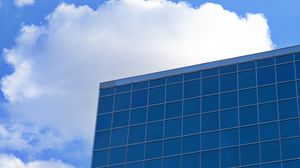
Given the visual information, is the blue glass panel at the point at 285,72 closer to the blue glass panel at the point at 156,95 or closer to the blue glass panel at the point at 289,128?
the blue glass panel at the point at 289,128

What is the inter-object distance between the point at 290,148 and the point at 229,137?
5.38m

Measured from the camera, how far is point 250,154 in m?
68.6

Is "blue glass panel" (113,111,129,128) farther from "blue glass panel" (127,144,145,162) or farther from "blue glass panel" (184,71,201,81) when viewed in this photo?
"blue glass panel" (184,71,201,81)

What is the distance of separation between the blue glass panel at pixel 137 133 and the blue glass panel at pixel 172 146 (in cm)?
243

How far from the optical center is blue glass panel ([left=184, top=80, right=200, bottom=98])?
7450 cm

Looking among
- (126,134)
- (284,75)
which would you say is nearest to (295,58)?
(284,75)

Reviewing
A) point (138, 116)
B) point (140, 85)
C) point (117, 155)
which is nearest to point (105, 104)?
point (140, 85)

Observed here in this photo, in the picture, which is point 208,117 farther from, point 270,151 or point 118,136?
point 118,136

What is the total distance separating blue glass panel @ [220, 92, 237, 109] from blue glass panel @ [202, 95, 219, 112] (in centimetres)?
53

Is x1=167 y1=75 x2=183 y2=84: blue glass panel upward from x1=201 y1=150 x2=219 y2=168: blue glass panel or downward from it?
upward

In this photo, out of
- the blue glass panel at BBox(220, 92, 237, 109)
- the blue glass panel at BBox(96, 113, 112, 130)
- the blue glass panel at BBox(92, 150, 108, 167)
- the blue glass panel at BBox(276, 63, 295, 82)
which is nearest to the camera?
the blue glass panel at BBox(276, 63, 295, 82)

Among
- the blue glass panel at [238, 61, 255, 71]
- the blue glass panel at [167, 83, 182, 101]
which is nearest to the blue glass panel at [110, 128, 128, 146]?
the blue glass panel at [167, 83, 182, 101]

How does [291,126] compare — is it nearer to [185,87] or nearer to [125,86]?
[185,87]

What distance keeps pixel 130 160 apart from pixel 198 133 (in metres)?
6.23
